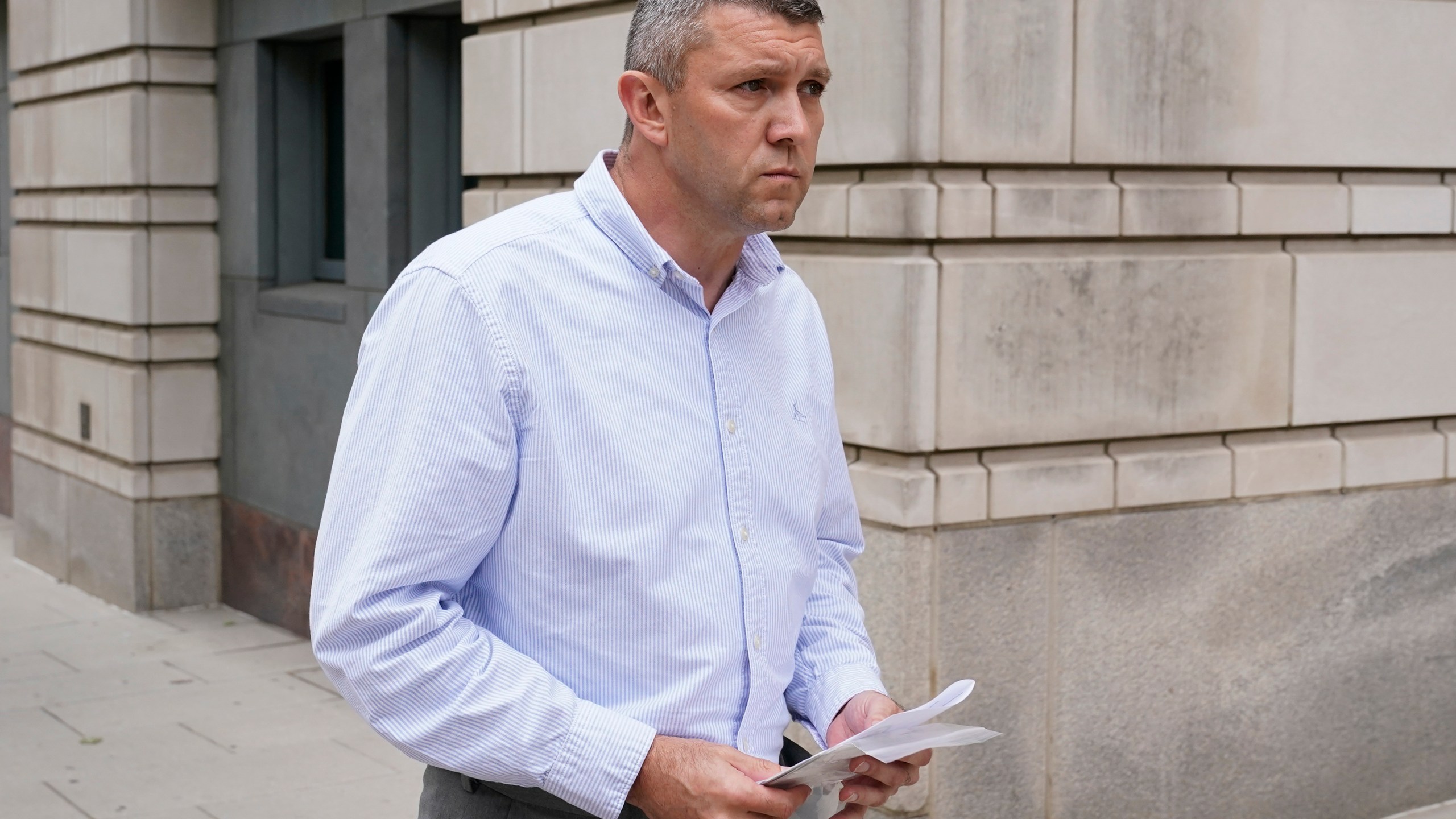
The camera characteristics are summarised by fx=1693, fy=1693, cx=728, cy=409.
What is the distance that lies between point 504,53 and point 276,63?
3.08m

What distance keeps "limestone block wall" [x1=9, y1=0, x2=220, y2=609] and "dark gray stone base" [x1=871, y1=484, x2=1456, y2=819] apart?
18.6 feet

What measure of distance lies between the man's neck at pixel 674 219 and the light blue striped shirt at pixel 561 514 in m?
0.05

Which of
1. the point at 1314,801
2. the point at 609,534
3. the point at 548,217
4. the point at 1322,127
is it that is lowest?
the point at 1314,801

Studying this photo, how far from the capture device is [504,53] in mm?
6133

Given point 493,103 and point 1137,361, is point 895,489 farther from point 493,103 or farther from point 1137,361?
point 493,103

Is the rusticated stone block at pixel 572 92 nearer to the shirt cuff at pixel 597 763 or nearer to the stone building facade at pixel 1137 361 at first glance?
the stone building facade at pixel 1137 361

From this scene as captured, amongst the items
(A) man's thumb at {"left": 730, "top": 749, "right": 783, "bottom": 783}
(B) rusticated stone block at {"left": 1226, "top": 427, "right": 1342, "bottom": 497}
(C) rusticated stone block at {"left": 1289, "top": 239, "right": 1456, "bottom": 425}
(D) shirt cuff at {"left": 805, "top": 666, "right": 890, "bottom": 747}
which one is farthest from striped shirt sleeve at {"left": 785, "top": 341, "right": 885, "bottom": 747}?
(C) rusticated stone block at {"left": 1289, "top": 239, "right": 1456, "bottom": 425}

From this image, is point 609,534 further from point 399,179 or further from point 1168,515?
point 399,179

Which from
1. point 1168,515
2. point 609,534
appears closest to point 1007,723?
point 1168,515

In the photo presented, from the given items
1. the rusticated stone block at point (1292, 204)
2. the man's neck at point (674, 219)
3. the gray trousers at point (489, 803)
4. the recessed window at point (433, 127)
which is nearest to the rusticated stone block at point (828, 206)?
the rusticated stone block at point (1292, 204)

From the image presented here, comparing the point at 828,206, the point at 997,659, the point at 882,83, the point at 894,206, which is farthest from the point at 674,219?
the point at 997,659

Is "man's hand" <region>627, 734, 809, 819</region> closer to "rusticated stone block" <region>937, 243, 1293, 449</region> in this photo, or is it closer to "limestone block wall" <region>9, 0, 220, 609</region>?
"rusticated stone block" <region>937, 243, 1293, 449</region>

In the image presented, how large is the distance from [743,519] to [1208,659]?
3.37 m

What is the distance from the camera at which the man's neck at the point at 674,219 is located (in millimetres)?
2314
